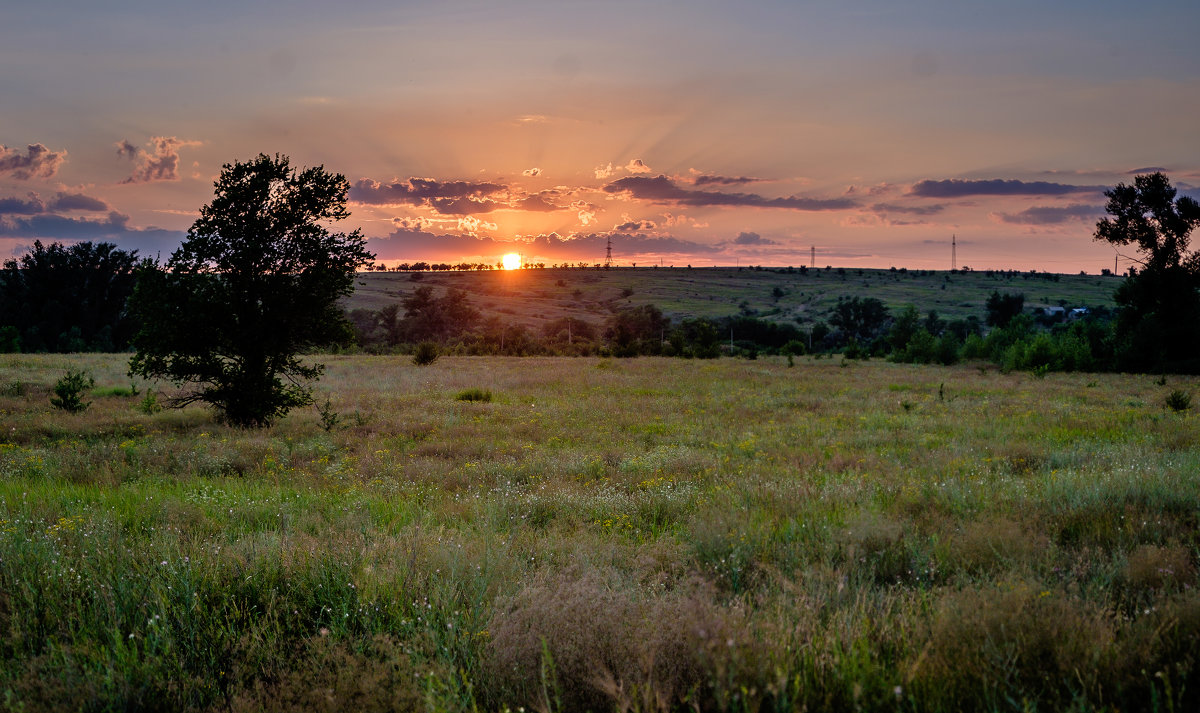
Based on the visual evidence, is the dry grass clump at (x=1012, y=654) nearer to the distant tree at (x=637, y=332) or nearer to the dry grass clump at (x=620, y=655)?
the dry grass clump at (x=620, y=655)

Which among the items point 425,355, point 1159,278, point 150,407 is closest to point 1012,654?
point 150,407

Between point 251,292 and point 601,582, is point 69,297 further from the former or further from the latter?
point 601,582

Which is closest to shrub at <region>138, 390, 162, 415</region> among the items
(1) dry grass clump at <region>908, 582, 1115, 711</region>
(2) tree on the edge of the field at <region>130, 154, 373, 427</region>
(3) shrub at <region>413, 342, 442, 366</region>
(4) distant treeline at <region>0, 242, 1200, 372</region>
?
(2) tree on the edge of the field at <region>130, 154, 373, 427</region>

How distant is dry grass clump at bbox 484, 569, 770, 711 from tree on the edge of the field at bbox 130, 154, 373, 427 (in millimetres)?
14582

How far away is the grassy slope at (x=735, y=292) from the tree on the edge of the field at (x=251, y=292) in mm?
99005

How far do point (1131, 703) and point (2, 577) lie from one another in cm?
717

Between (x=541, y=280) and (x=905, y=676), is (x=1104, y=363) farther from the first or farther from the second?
(x=541, y=280)

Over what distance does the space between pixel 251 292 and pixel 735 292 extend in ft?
507

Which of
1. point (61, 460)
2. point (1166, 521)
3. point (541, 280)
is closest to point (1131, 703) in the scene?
point (1166, 521)

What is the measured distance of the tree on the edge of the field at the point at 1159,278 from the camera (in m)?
43.8

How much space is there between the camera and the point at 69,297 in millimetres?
66188

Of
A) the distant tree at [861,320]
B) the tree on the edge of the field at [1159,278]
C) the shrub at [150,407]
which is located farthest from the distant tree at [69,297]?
the distant tree at [861,320]

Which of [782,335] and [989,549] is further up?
[782,335]

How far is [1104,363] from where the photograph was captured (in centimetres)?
4691
